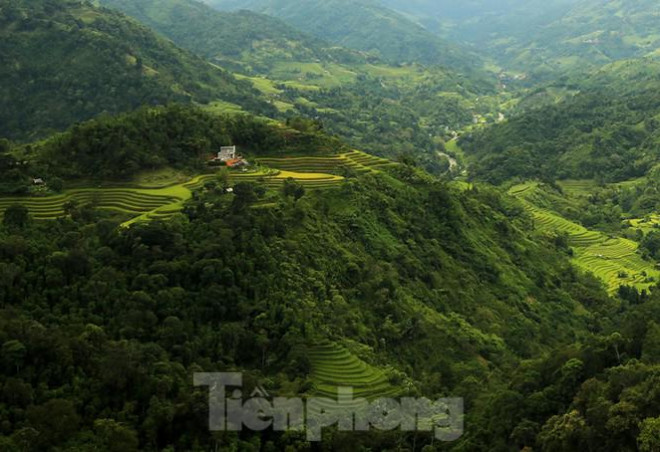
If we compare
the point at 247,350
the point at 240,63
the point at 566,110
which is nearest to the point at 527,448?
the point at 247,350

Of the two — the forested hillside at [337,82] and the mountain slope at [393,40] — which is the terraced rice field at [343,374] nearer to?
the forested hillside at [337,82]

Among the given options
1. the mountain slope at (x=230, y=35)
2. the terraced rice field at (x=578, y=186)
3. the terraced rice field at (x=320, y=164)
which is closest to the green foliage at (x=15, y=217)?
the terraced rice field at (x=320, y=164)

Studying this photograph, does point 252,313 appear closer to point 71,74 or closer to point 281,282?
point 281,282

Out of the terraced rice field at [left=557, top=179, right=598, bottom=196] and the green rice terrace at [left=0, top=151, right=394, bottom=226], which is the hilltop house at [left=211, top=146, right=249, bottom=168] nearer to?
the green rice terrace at [left=0, top=151, right=394, bottom=226]

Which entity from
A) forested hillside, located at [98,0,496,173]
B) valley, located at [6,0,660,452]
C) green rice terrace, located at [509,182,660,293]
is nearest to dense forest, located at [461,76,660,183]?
valley, located at [6,0,660,452]

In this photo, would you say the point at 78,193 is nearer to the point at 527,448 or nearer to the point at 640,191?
the point at 527,448
